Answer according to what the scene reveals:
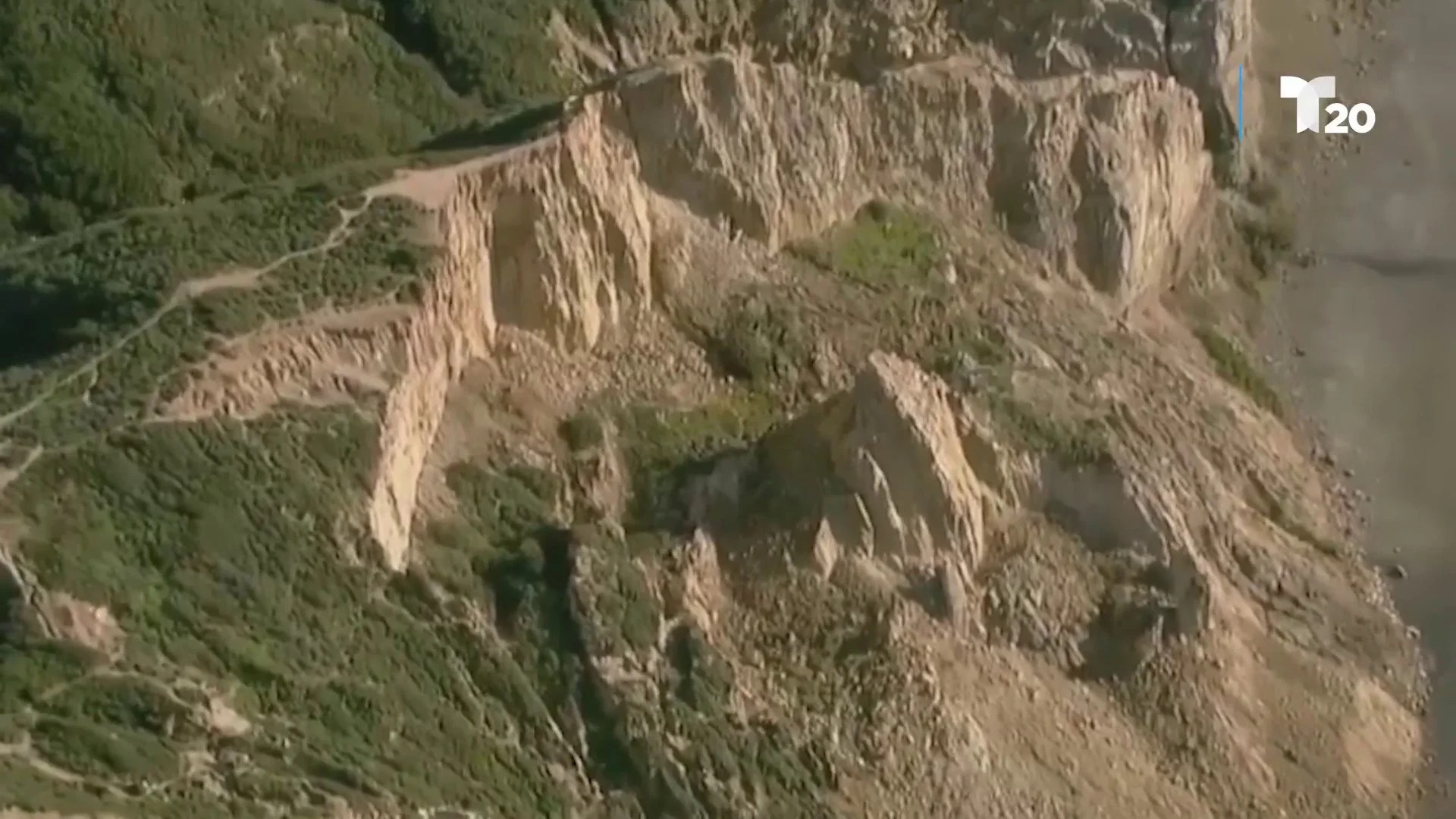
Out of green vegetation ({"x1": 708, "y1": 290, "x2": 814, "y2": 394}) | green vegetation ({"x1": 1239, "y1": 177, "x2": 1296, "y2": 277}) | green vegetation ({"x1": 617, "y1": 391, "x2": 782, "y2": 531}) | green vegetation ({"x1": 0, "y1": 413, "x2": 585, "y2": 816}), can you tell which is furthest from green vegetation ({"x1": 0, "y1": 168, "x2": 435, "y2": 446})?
green vegetation ({"x1": 1239, "y1": 177, "x2": 1296, "y2": 277})

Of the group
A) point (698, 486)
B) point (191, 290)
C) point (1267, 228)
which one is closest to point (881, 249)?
point (698, 486)


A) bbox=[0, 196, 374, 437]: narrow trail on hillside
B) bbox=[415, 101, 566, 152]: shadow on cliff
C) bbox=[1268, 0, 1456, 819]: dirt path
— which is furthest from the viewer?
bbox=[1268, 0, 1456, 819]: dirt path

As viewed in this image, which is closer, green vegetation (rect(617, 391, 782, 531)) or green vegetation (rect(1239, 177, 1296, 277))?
green vegetation (rect(617, 391, 782, 531))

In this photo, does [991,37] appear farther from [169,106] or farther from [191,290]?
[191,290]

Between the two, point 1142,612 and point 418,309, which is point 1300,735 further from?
point 418,309

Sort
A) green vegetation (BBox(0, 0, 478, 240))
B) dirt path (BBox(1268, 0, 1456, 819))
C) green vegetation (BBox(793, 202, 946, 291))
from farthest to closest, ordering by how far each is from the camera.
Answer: dirt path (BBox(1268, 0, 1456, 819)), green vegetation (BBox(793, 202, 946, 291)), green vegetation (BBox(0, 0, 478, 240))

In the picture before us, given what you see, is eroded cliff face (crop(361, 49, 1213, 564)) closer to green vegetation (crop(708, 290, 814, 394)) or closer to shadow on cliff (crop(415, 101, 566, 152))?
shadow on cliff (crop(415, 101, 566, 152))
